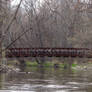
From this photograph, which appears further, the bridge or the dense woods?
the dense woods

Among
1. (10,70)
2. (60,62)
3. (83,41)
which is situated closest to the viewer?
(10,70)

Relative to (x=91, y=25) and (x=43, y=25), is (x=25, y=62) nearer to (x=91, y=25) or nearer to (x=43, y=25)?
(x=43, y=25)

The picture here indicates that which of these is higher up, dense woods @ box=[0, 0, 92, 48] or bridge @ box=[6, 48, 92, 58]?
dense woods @ box=[0, 0, 92, 48]

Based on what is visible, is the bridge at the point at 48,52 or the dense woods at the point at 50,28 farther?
the dense woods at the point at 50,28

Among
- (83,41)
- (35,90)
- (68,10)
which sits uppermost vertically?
(68,10)

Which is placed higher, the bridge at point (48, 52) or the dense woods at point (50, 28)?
→ the dense woods at point (50, 28)

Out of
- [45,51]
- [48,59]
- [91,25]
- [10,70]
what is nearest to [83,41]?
[91,25]

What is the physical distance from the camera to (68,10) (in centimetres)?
7362

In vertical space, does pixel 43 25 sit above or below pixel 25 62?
above

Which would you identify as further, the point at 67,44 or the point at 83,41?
the point at 67,44

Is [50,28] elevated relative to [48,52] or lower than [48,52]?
elevated

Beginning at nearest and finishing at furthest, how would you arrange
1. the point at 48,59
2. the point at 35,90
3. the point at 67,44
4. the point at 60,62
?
the point at 35,90, the point at 60,62, the point at 48,59, the point at 67,44

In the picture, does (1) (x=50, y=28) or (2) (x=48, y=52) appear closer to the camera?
(2) (x=48, y=52)

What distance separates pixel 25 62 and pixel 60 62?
6.83 m
